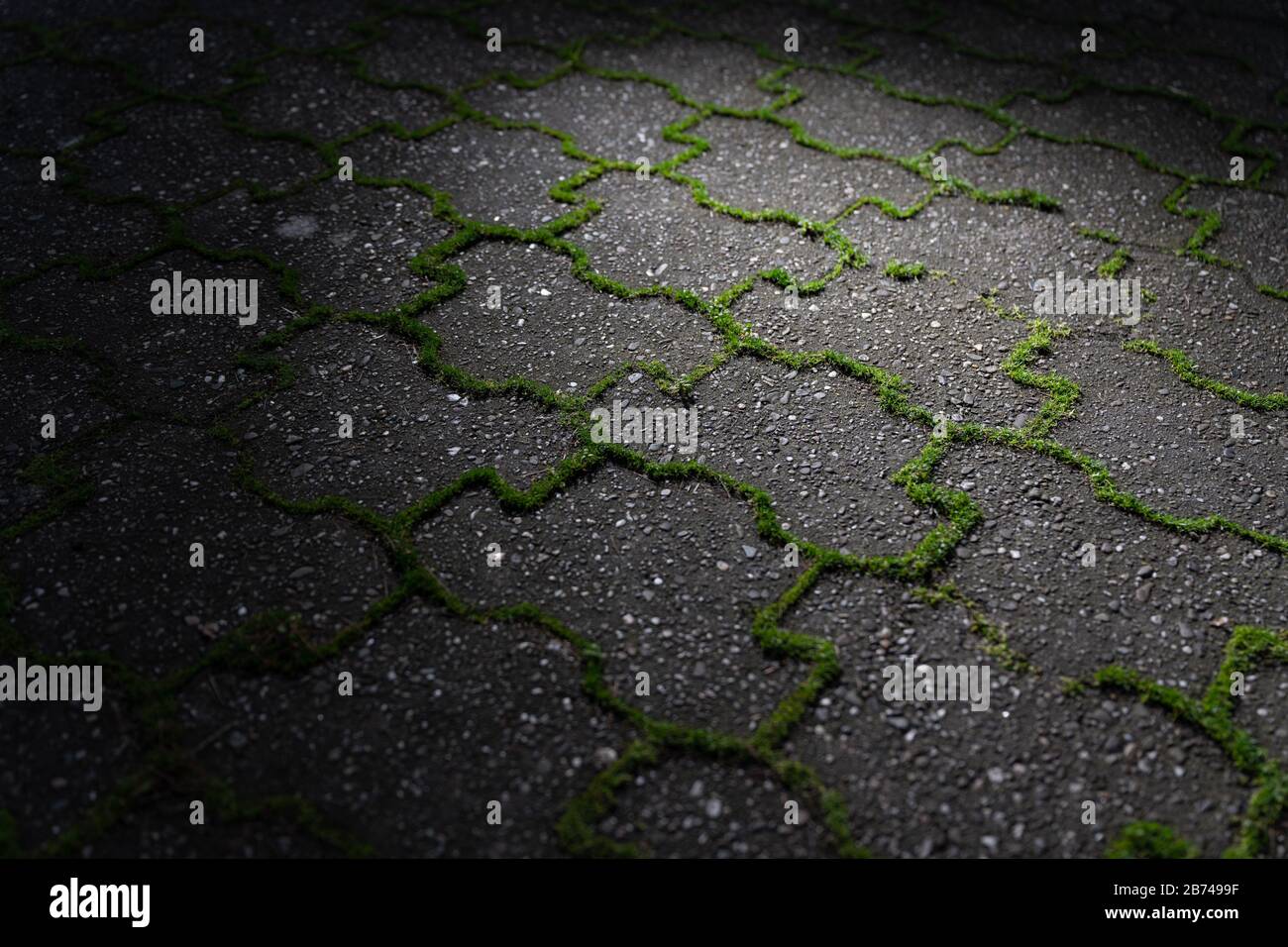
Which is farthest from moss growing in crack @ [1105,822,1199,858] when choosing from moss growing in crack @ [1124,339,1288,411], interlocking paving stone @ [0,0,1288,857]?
moss growing in crack @ [1124,339,1288,411]

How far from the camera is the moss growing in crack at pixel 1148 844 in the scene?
1924mm

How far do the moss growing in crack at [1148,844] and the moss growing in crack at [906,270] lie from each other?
1875 millimetres

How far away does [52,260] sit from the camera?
10.8ft

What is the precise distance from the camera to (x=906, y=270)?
10.8 ft

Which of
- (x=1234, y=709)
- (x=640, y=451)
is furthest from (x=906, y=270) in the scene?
(x=1234, y=709)

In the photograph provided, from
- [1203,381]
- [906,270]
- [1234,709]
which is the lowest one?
[1234,709]

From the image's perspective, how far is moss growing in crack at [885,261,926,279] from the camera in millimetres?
3279

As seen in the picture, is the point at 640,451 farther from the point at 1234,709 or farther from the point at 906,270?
the point at 1234,709

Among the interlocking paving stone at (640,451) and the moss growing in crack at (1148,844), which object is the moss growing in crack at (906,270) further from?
the moss growing in crack at (1148,844)

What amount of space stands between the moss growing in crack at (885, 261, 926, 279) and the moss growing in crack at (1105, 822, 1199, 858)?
1.88m

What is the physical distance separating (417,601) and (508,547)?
26 centimetres

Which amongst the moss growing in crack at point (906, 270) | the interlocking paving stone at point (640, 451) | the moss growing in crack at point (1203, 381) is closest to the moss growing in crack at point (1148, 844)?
the interlocking paving stone at point (640, 451)

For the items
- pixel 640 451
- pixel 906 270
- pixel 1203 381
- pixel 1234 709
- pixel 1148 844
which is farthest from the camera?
pixel 906 270

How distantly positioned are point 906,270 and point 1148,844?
6.34ft
